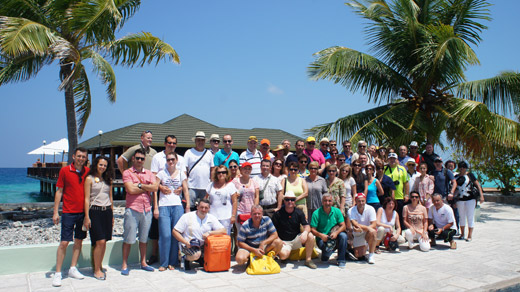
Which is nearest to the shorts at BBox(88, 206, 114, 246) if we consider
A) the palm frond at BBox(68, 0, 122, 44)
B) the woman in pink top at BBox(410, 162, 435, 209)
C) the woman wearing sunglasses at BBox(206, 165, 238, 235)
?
the woman wearing sunglasses at BBox(206, 165, 238, 235)

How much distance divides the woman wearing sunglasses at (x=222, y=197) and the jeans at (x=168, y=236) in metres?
0.55

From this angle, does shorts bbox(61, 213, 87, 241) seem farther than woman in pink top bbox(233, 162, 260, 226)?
No

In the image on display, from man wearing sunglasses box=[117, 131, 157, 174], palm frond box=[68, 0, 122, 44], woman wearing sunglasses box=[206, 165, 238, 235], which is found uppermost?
palm frond box=[68, 0, 122, 44]

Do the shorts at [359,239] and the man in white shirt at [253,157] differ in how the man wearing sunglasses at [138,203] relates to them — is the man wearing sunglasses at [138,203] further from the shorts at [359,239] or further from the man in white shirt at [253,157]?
the shorts at [359,239]

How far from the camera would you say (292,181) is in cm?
702

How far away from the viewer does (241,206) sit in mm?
6711

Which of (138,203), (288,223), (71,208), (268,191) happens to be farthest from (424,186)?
(71,208)

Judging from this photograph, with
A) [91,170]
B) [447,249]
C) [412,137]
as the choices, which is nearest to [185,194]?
[91,170]

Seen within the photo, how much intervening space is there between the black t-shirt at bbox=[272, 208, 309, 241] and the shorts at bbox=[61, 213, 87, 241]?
10.0 feet

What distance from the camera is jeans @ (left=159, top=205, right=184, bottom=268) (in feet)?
20.0

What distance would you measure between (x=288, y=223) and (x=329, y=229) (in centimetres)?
71

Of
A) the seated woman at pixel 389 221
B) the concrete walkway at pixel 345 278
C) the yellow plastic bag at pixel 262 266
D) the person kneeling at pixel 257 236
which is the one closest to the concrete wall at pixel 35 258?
the concrete walkway at pixel 345 278

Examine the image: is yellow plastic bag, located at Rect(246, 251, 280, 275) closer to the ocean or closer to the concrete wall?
the concrete wall

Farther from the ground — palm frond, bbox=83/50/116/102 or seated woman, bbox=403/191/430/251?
palm frond, bbox=83/50/116/102
